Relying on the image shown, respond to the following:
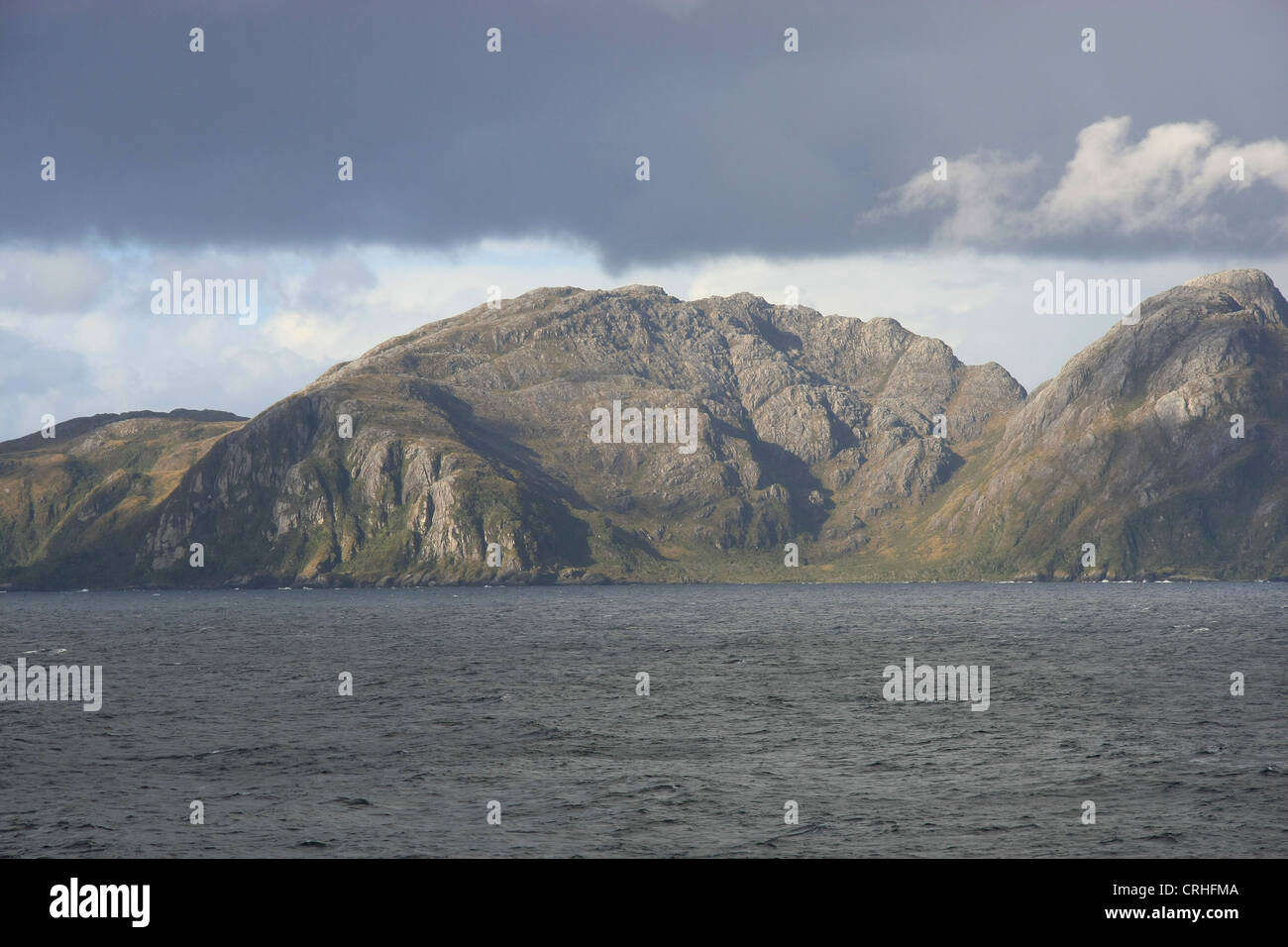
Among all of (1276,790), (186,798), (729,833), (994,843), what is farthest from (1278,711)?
(186,798)

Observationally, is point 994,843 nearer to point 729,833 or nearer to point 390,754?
point 729,833

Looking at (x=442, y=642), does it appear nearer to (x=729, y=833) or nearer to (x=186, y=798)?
(x=186, y=798)

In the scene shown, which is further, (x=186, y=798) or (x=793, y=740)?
(x=793, y=740)

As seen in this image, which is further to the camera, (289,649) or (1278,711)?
(289,649)
